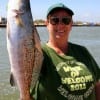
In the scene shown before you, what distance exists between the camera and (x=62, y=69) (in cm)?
394

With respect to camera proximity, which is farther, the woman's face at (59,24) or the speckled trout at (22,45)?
the woman's face at (59,24)

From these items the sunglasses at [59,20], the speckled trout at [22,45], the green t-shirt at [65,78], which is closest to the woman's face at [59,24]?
the sunglasses at [59,20]

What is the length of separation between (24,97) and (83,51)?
1112 millimetres

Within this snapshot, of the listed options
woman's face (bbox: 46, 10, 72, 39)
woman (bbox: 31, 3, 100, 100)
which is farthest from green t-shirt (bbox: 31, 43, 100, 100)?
woman's face (bbox: 46, 10, 72, 39)

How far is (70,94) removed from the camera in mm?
3912

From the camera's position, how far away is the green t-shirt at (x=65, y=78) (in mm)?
3854

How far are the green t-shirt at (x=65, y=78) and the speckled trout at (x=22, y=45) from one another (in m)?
0.36

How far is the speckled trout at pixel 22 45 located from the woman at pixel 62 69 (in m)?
0.38

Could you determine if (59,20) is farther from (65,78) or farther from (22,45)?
(22,45)

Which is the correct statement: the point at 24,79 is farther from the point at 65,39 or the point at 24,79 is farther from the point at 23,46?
the point at 65,39

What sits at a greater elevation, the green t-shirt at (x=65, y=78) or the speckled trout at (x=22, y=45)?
the speckled trout at (x=22, y=45)

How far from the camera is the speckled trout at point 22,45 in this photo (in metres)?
3.20

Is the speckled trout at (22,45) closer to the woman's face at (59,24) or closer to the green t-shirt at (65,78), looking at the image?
the green t-shirt at (65,78)

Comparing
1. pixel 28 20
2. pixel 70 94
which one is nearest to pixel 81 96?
pixel 70 94
